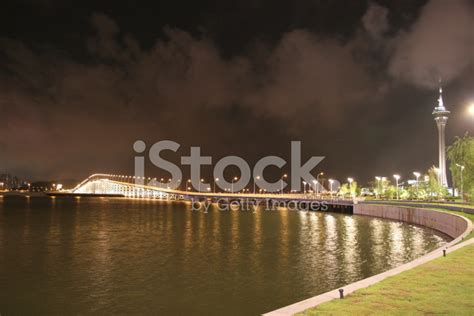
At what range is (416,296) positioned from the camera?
1067 cm

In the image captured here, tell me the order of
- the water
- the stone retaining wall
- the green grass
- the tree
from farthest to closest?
the tree
the stone retaining wall
the water
the green grass

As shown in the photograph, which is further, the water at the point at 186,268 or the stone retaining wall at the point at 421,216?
the stone retaining wall at the point at 421,216

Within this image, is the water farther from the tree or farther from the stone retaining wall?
the tree

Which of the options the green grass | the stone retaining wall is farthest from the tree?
the green grass

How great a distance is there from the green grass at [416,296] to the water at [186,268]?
A: 5.09m

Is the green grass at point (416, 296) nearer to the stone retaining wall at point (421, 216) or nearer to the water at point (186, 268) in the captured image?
the water at point (186, 268)

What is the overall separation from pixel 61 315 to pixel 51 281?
19.9 ft

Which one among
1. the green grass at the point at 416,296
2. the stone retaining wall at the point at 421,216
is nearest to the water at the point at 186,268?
the stone retaining wall at the point at 421,216

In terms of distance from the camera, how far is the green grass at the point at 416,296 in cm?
955

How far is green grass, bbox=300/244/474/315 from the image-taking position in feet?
31.3

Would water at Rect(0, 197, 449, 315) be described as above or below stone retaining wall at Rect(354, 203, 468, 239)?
below

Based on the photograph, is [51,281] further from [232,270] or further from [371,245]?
[371,245]

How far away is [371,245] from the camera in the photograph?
32.6 metres

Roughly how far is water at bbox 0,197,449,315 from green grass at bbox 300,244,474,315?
5.09 m
